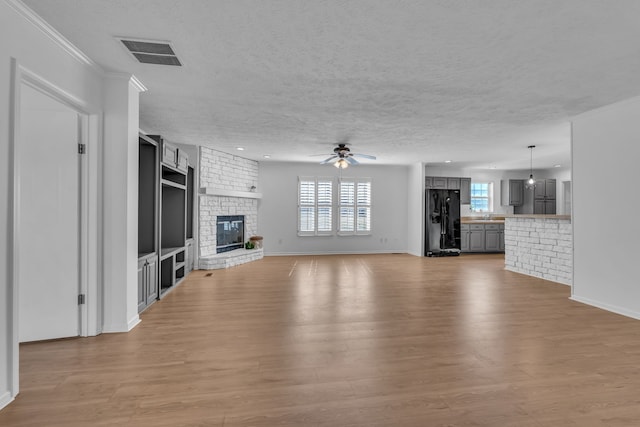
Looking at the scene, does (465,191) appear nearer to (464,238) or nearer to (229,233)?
(464,238)

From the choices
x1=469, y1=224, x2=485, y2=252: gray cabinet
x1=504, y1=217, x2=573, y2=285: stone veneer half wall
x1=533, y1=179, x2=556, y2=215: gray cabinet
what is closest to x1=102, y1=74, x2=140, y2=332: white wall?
x1=504, y1=217, x2=573, y2=285: stone veneer half wall

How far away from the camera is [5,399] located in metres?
1.98

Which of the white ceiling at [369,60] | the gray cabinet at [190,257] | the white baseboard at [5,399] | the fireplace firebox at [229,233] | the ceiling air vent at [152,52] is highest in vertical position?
the ceiling air vent at [152,52]

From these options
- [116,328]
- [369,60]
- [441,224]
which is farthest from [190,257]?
[441,224]

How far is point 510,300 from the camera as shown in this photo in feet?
14.5

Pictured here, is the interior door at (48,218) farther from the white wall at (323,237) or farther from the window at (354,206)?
the window at (354,206)

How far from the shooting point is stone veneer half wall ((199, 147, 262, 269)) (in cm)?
681

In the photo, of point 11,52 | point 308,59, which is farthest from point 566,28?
point 11,52

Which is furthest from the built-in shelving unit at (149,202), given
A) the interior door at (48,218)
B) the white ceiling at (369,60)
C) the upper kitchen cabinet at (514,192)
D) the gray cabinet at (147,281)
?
the upper kitchen cabinet at (514,192)

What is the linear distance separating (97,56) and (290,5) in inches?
76.0

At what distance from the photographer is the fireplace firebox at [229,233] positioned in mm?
7441

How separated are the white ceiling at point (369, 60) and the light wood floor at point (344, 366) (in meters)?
2.52

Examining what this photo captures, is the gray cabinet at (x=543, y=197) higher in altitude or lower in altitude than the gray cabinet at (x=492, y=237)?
higher

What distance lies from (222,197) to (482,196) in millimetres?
8144
